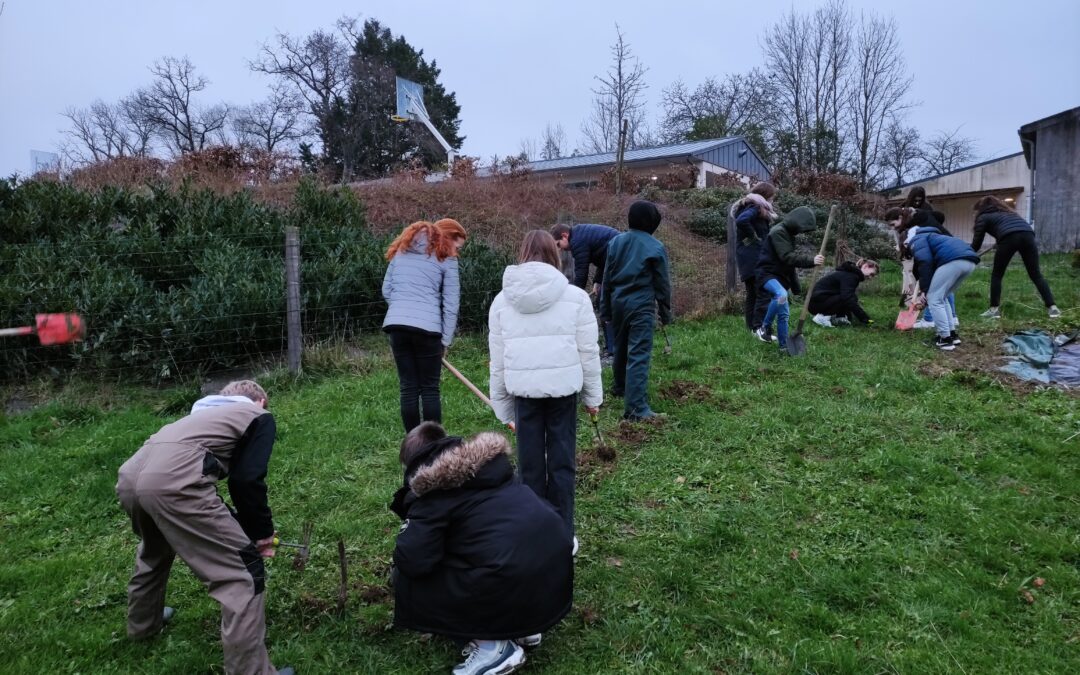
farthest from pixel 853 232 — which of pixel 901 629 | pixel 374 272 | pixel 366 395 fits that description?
pixel 901 629

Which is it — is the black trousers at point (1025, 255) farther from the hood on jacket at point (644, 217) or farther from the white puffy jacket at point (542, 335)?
the white puffy jacket at point (542, 335)

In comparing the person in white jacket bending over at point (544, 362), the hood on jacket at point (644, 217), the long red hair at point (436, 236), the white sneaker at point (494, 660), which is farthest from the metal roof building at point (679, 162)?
the white sneaker at point (494, 660)

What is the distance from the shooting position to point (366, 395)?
264 inches

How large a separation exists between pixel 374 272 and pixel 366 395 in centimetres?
246

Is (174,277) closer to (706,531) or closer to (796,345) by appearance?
(706,531)

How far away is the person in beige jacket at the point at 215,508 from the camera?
103 inches

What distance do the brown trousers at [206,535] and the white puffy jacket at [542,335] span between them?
4.98 ft

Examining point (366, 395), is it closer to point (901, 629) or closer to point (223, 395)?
point (223, 395)

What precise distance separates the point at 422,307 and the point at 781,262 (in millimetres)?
4703

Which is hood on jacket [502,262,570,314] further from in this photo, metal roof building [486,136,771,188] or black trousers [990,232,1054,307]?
metal roof building [486,136,771,188]

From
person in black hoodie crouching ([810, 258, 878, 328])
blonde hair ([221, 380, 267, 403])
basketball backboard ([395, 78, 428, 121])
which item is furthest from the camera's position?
basketball backboard ([395, 78, 428, 121])

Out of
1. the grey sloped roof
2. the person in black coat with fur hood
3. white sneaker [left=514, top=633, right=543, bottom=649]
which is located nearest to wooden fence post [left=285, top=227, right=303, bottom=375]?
the person in black coat with fur hood

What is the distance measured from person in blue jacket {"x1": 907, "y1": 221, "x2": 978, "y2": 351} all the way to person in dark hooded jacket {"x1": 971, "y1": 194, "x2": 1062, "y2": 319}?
527 millimetres

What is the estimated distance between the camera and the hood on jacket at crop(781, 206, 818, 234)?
7.43 metres
